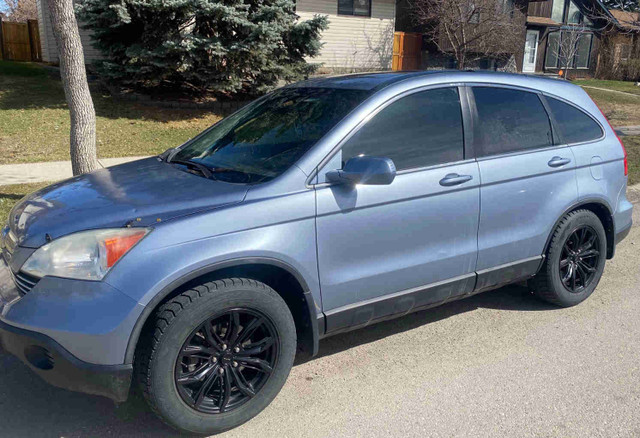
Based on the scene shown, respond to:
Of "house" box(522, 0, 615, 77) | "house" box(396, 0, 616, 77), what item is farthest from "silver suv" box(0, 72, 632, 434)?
"house" box(522, 0, 615, 77)

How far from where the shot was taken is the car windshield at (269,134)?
11.8 feet

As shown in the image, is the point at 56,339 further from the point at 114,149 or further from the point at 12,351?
the point at 114,149

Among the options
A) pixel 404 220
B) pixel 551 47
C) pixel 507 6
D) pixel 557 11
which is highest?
pixel 557 11

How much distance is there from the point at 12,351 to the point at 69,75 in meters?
5.10

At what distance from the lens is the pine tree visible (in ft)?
40.3

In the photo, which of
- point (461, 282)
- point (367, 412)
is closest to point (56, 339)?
point (367, 412)

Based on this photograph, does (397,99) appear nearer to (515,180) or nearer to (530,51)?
(515,180)

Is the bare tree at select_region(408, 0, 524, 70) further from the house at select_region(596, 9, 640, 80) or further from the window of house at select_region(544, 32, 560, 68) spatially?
the house at select_region(596, 9, 640, 80)

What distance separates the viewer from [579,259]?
15.9 feet

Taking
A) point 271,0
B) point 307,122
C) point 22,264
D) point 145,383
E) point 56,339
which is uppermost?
point 271,0

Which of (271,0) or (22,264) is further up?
(271,0)

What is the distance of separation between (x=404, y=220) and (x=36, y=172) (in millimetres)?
7269

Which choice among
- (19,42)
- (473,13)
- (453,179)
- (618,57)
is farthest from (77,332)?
(618,57)

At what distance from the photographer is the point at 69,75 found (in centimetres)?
718
